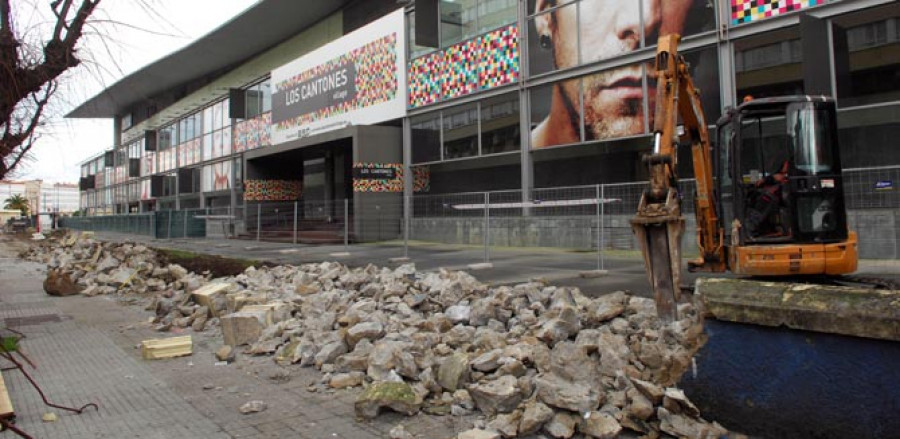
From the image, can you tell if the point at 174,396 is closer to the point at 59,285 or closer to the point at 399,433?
the point at 399,433

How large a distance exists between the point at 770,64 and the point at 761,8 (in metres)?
1.19

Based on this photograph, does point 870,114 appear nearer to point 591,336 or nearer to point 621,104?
point 621,104

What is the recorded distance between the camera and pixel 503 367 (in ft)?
15.6

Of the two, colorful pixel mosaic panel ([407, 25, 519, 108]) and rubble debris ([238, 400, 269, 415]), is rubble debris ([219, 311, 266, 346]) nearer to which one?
rubble debris ([238, 400, 269, 415])

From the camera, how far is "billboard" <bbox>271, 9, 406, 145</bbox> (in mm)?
21453

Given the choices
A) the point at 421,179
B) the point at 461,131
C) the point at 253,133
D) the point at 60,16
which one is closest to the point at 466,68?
the point at 461,131

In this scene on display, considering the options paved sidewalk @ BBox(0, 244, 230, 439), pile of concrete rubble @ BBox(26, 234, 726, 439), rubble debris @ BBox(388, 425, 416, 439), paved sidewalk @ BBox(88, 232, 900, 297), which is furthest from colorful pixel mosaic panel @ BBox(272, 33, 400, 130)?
rubble debris @ BBox(388, 425, 416, 439)

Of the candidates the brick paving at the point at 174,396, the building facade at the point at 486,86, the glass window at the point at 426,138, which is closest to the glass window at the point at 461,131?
the building facade at the point at 486,86

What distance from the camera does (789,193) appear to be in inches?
272

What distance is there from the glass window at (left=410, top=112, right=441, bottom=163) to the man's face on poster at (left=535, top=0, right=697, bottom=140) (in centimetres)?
530

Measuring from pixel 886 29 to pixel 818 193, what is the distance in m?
6.90

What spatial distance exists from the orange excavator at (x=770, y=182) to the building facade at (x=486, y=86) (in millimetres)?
4152

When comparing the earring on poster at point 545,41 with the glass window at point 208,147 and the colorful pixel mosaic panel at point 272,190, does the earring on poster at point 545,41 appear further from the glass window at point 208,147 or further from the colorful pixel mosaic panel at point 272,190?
the glass window at point 208,147

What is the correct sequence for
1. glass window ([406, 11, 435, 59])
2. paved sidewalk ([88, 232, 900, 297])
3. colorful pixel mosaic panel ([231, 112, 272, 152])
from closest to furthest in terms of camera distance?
paved sidewalk ([88, 232, 900, 297]), glass window ([406, 11, 435, 59]), colorful pixel mosaic panel ([231, 112, 272, 152])
